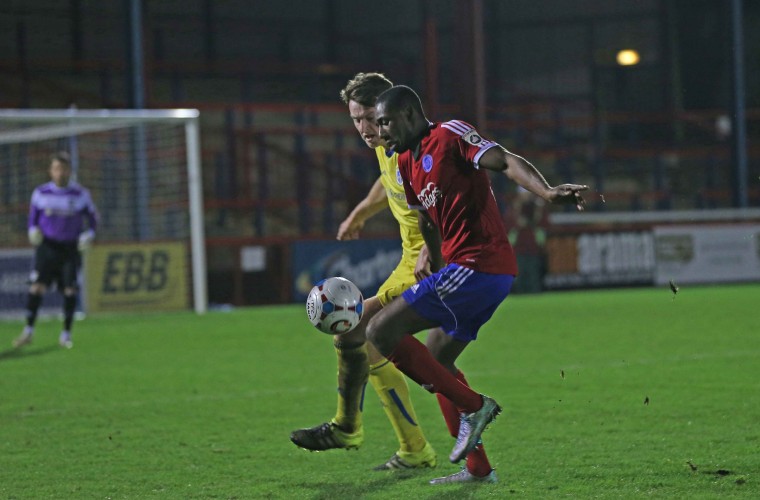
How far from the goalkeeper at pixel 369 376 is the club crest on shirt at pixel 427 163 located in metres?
0.44

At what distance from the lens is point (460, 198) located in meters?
4.79

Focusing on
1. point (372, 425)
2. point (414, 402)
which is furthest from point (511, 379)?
point (372, 425)

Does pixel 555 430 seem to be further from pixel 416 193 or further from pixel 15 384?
pixel 15 384

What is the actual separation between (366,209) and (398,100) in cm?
133

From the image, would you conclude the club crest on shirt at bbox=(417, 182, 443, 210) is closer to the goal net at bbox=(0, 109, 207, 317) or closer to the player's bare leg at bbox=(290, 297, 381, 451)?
the player's bare leg at bbox=(290, 297, 381, 451)

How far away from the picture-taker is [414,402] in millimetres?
7645

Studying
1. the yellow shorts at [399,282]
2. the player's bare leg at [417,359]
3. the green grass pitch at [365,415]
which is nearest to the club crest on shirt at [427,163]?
the player's bare leg at [417,359]

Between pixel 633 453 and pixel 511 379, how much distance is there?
3287 mm

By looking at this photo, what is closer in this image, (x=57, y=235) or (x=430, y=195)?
(x=430, y=195)

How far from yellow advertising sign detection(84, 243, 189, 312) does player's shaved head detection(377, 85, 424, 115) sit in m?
12.7

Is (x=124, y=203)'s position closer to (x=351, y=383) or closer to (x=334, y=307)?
(x=351, y=383)

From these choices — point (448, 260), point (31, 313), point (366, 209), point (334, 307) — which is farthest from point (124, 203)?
point (448, 260)

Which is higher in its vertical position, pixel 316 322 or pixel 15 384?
pixel 316 322

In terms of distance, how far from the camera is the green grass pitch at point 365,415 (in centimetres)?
499
